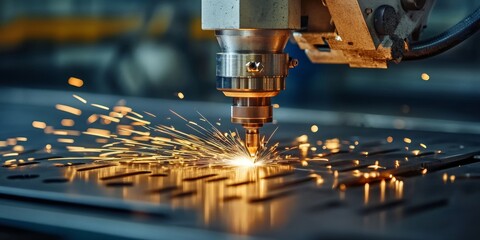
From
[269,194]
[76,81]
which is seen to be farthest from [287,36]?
[76,81]

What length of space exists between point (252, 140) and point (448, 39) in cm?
63

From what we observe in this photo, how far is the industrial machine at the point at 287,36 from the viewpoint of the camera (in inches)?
80.7

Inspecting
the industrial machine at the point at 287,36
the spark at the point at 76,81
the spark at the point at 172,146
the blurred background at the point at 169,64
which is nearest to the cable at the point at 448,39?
the industrial machine at the point at 287,36

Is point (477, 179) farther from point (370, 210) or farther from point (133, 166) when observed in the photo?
point (133, 166)

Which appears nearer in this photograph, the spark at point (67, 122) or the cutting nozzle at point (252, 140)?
the cutting nozzle at point (252, 140)

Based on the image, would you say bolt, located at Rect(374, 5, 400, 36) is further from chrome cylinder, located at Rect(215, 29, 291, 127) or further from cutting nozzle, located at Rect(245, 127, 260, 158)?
cutting nozzle, located at Rect(245, 127, 260, 158)

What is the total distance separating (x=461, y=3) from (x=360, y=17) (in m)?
1.06

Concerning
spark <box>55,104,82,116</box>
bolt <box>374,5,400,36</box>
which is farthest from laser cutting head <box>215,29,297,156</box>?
spark <box>55,104,82,116</box>

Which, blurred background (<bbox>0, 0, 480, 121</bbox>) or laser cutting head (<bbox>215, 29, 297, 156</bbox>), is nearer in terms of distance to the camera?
laser cutting head (<bbox>215, 29, 297, 156</bbox>)

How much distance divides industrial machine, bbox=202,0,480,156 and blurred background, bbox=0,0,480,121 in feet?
2.34

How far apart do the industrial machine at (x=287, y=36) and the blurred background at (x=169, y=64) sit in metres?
0.71

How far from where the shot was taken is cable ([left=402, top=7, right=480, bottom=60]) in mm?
2432

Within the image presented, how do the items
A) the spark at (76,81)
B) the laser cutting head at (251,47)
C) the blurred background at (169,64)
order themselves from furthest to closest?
the spark at (76,81) → the blurred background at (169,64) → the laser cutting head at (251,47)

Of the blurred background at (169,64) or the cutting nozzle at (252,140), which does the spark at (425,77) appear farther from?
the cutting nozzle at (252,140)
